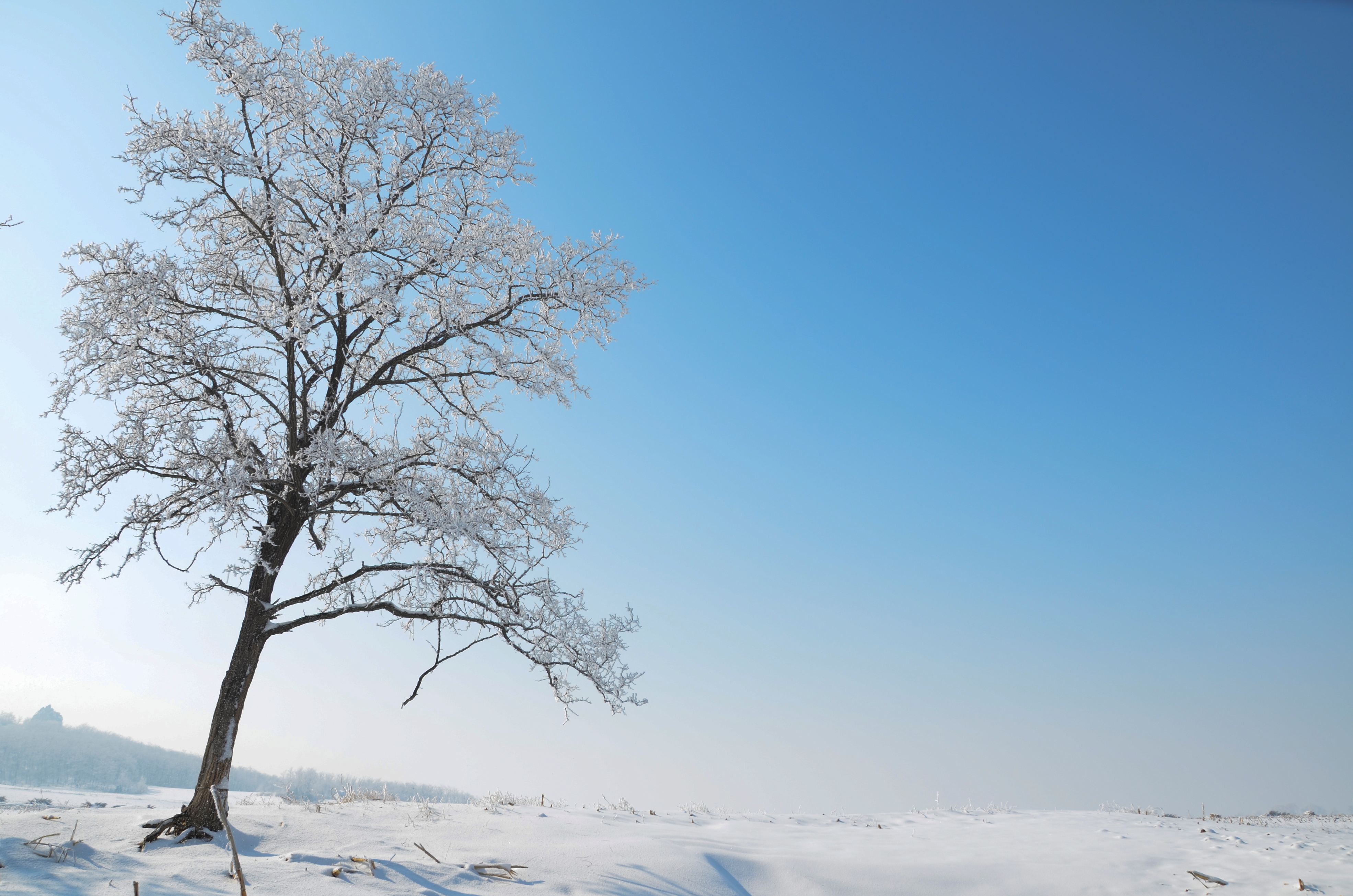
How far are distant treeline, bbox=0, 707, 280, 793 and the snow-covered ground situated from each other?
295 inches

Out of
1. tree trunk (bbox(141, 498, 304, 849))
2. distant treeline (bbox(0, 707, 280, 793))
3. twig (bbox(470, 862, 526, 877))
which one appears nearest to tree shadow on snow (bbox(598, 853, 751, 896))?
twig (bbox(470, 862, 526, 877))

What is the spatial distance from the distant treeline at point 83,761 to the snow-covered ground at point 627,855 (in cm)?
749

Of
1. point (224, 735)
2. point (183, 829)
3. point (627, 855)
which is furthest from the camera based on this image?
point (224, 735)

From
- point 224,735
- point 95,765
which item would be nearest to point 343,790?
point 224,735

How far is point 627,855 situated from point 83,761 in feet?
54.9

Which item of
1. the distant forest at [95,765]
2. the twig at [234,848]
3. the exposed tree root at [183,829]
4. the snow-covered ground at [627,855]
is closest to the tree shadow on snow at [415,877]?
the snow-covered ground at [627,855]

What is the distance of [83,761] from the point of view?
1730 centimetres

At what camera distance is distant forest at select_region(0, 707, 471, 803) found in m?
15.8

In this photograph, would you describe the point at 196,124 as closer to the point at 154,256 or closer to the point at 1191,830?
the point at 154,256

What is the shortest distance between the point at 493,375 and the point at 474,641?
3932mm

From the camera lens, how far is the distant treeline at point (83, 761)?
53.1 ft

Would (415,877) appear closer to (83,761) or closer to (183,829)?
(183,829)

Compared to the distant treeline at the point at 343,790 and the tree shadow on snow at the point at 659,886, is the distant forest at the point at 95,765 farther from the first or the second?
the tree shadow on snow at the point at 659,886

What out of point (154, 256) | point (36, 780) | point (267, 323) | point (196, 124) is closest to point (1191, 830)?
point (267, 323)
